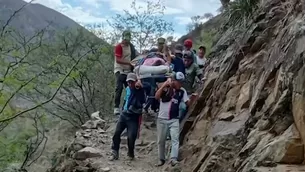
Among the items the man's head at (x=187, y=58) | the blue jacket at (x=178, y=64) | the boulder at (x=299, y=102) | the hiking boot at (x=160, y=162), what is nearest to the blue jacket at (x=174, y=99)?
the hiking boot at (x=160, y=162)

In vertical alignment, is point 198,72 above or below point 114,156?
above

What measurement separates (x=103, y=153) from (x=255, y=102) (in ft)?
15.2

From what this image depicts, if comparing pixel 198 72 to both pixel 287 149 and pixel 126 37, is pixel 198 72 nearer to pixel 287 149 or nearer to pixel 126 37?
pixel 126 37

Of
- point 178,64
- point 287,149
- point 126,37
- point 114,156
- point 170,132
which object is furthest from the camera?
point 126,37

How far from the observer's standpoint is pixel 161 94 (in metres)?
9.59

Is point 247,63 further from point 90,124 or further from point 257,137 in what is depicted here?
point 90,124

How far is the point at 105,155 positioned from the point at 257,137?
4906mm

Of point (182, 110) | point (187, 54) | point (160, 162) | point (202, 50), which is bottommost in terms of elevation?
point (160, 162)

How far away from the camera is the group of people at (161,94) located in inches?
374

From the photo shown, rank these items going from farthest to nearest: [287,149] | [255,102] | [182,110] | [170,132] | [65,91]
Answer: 1. [65,91]
2. [182,110]
3. [170,132]
4. [255,102]
5. [287,149]

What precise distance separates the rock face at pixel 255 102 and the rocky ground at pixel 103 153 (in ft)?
3.50

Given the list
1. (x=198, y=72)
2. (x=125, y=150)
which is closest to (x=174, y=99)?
(x=125, y=150)

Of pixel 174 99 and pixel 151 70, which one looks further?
pixel 151 70

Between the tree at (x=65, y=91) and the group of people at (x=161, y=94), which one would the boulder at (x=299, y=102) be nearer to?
the group of people at (x=161, y=94)
